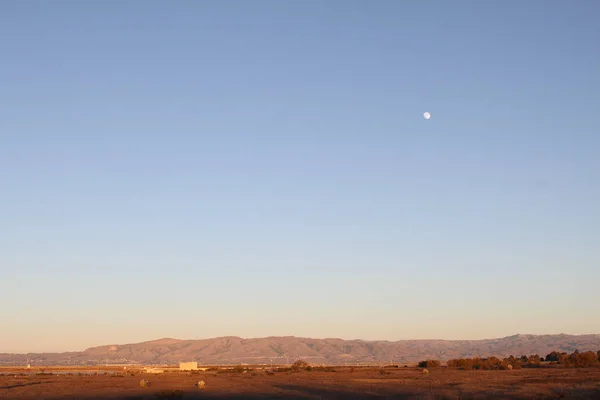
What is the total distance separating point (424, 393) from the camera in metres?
47.8

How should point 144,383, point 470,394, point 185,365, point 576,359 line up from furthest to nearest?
point 185,365
point 576,359
point 144,383
point 470,394

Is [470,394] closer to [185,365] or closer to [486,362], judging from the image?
[486,362]

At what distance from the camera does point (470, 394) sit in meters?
45.9

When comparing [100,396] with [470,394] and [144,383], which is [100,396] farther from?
[470,394]

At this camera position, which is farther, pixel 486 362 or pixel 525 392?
pixel 486 362

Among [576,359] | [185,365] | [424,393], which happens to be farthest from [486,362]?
[424,393]

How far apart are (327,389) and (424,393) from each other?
916cm

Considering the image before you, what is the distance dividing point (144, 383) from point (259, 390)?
12049mm

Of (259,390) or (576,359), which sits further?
(576,359)

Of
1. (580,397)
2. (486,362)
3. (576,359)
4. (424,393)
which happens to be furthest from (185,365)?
(580,397)

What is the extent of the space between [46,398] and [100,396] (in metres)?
3.70

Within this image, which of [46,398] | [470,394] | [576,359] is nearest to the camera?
[470,394]

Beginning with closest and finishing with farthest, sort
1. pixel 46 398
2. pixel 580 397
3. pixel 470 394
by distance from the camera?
pixel 580 397, pixel 470 394, pixel 46 398

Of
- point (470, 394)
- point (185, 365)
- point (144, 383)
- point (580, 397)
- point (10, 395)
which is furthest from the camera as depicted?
point (185, 365)
